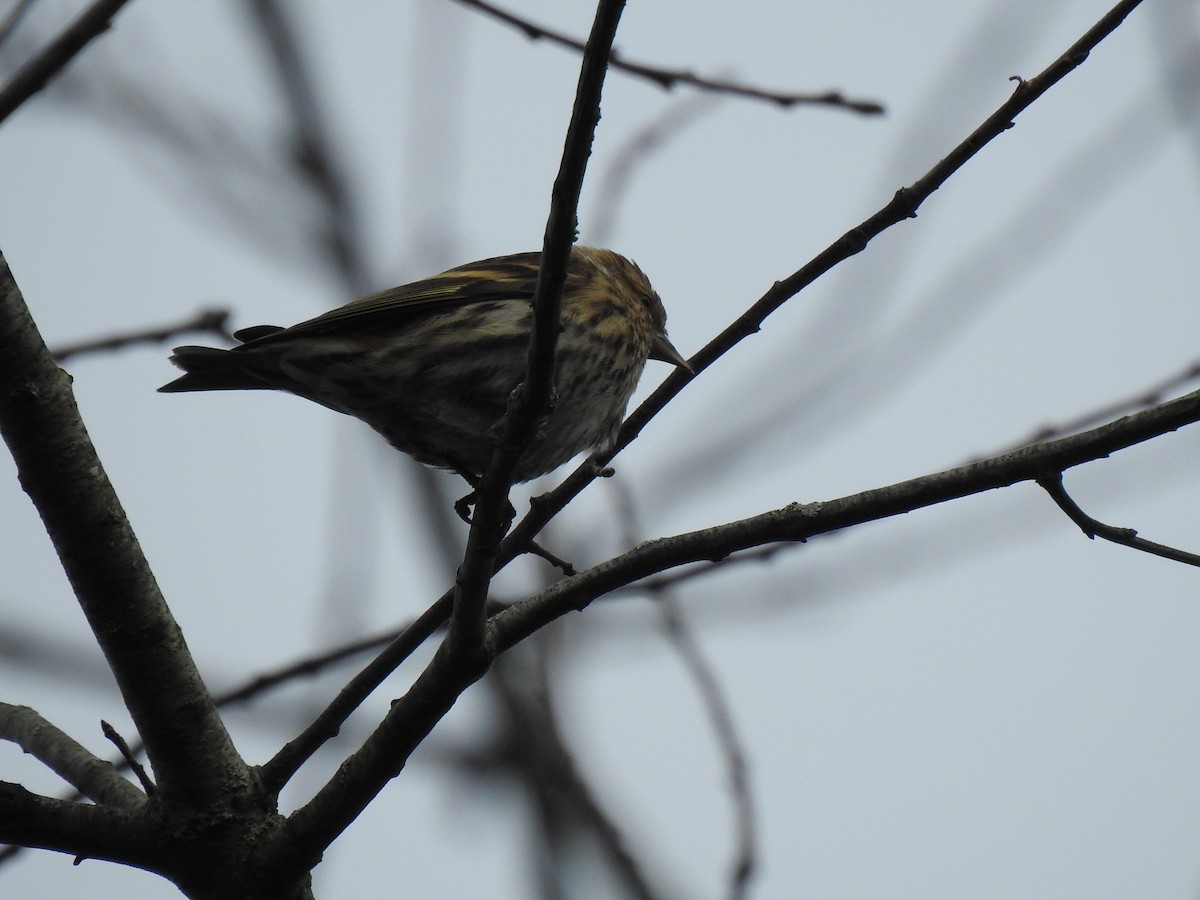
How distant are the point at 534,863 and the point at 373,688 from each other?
3.90 feet

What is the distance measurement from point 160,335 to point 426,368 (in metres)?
1.03

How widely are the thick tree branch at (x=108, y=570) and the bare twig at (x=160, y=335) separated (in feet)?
2.30

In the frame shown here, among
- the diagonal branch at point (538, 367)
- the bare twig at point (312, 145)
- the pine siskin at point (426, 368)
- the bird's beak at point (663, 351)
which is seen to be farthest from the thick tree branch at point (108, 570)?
the bird's beak at point (663, 351)

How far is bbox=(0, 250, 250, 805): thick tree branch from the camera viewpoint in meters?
2.63

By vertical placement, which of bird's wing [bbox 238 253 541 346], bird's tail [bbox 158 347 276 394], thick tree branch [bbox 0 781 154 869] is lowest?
thick tree branch [bbox 0 781 154 869]

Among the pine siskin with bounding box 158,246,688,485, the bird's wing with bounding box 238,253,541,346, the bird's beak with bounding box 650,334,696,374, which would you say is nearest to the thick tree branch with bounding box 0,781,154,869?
the pine siskin with bounding box 158,246,688,485

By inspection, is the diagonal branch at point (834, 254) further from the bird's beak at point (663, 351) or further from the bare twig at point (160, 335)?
the bird's beak at point (663, 351)

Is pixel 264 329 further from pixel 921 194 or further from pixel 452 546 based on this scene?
pixel 921 194

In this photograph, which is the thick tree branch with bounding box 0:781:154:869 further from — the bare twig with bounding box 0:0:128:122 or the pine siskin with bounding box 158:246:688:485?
the pine siskin with bounding box 158:246:688:485

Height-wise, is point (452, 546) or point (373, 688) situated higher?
point (452, 546)

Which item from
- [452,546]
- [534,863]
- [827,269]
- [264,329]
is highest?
[264,329]

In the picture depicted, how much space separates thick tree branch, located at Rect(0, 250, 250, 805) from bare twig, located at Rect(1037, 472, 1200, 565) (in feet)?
6.37

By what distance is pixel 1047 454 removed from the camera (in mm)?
2477

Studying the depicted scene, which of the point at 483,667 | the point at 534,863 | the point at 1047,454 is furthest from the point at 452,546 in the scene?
the point at 1047,454
